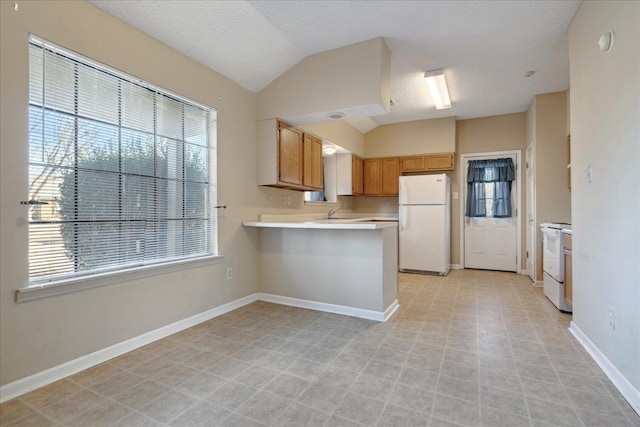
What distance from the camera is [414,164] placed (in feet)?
19.2

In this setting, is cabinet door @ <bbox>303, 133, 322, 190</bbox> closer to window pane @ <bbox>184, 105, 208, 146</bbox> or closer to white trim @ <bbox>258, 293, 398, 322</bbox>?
window pane @ <bbox>184, 105, 208, 146</bbox>

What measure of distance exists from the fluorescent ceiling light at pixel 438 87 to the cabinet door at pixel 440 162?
113 cm

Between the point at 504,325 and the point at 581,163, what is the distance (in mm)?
1562

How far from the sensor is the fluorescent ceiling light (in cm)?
377

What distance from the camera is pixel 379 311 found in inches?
120

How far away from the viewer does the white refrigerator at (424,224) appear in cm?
522

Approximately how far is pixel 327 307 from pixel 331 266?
1.45ft

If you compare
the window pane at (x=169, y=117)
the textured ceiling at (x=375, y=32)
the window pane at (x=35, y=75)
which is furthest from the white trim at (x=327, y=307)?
the window pane at (x=35, y=75)

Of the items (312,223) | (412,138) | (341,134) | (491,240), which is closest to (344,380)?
(312,223)

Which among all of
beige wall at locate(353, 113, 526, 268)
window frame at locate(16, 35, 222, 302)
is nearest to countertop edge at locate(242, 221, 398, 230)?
window frame at locate(16, 35, 222, 302)

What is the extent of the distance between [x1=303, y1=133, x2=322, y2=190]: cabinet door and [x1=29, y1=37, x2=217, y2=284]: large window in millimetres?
1396

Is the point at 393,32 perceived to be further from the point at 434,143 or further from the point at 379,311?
the point at 434,143

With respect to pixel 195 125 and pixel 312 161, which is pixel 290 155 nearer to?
pixel 312 161

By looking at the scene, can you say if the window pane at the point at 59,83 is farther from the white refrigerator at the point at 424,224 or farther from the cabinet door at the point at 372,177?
the cabinet door at the point at 372,177
